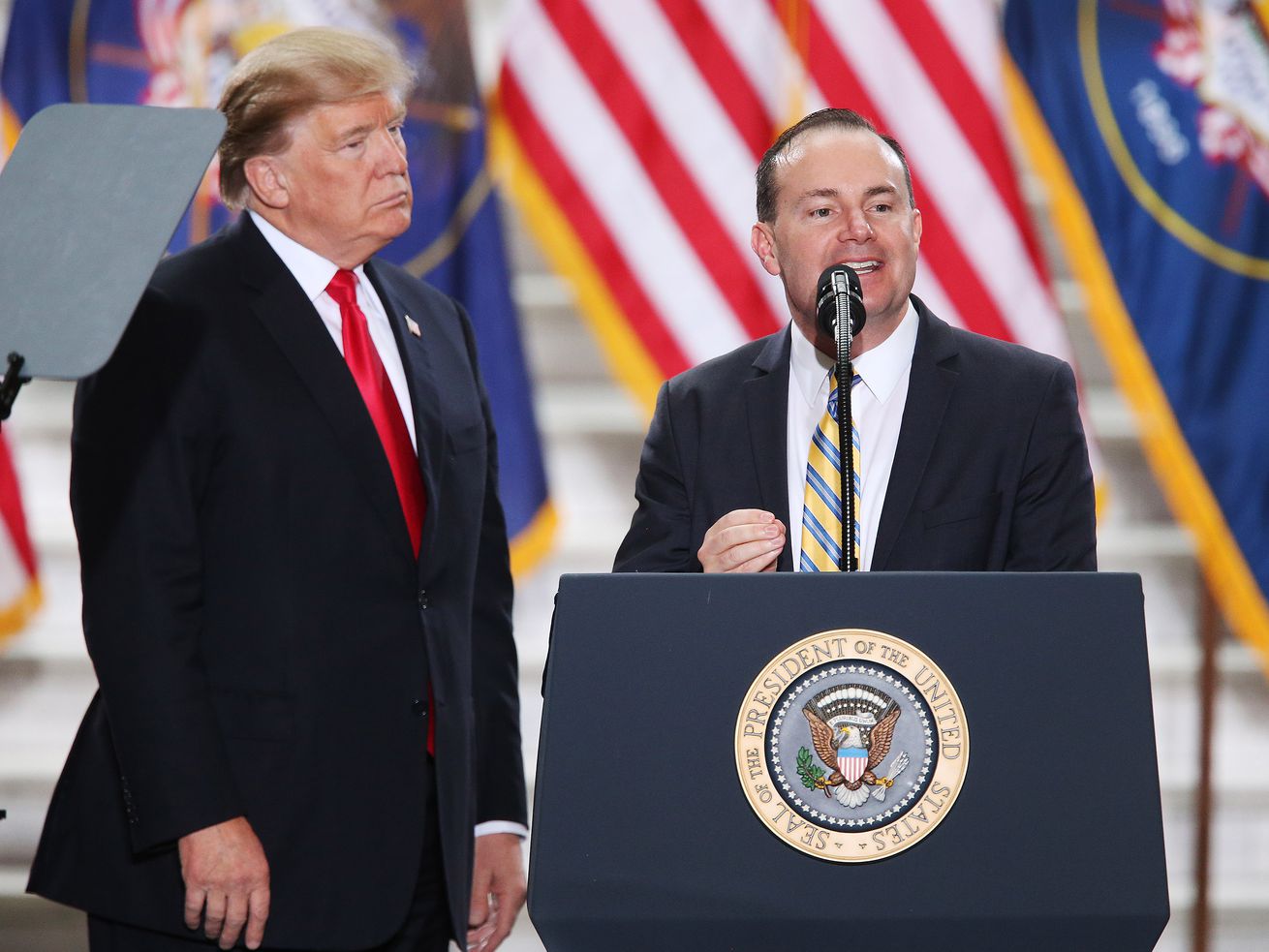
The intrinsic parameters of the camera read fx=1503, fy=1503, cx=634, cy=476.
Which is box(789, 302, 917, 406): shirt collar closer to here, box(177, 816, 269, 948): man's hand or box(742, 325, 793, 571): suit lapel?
box(742, 325, 793, 571): suit lapel

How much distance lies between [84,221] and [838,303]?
632 millimetres

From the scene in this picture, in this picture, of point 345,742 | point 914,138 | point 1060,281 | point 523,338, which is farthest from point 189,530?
point 1060,281

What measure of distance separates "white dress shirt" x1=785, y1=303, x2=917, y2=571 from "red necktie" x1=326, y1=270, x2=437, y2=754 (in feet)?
1.47

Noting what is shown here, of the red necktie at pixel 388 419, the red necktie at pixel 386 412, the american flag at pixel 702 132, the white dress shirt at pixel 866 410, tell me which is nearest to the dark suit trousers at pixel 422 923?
the red necktie at pixel 388 419

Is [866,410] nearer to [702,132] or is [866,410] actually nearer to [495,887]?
[495,887]

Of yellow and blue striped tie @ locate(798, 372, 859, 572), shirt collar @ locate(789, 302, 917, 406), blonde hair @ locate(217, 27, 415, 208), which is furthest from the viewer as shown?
blonde hair @ locate(217, 27, 415, 208)

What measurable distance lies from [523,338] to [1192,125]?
1.52 m

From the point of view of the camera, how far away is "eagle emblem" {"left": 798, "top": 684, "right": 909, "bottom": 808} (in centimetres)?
111

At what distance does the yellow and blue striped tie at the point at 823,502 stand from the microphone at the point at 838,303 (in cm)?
16

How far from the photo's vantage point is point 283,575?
5.39 ft

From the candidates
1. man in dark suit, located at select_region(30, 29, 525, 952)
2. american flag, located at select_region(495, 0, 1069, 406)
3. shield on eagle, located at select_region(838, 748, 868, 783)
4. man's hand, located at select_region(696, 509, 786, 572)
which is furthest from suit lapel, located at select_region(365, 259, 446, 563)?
american flag, located at select_region(495, 0, 1069, 406)

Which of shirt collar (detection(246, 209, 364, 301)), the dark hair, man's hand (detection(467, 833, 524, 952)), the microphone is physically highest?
the dark hair

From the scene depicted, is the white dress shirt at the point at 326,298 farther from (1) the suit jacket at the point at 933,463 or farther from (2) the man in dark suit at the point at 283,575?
(1) the suit jacket at the point at 933,463

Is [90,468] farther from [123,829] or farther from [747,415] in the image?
[747,415]
